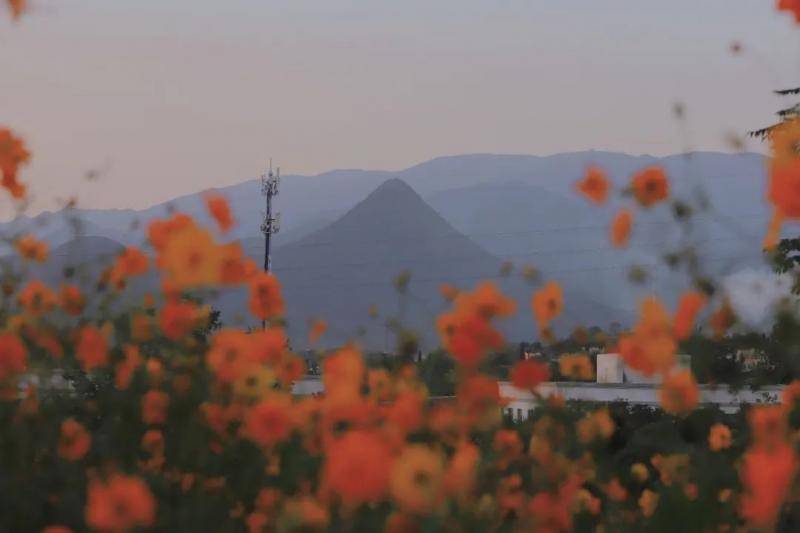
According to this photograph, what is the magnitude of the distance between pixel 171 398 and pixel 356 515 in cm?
66

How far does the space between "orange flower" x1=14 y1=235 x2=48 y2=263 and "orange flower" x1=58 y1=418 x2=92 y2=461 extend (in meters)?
0.94

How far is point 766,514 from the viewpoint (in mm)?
983

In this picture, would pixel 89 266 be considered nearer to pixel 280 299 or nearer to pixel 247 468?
pixel 280 299

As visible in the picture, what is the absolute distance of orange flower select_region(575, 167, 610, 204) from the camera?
211 centimetres

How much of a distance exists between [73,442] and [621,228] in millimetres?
988

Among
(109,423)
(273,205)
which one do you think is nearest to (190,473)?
Result: (109,423)

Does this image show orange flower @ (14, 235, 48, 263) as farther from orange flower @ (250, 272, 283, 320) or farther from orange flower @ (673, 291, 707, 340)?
orange flower @ (673, 291, 707, 340)

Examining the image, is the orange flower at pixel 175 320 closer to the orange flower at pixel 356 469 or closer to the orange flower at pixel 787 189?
the orange flower at pixel 356 469

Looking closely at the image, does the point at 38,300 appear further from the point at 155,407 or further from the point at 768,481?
the point at 768,481

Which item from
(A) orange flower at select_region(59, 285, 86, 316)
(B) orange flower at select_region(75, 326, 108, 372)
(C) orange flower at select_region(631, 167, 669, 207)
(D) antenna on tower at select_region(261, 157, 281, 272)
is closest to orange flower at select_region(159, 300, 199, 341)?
(B) orange flower at select_region(75, 326, 108, 372)

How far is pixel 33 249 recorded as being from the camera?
2615 mm

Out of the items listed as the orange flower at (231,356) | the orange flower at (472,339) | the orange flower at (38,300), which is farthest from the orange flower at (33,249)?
the orange flower at (472,339)

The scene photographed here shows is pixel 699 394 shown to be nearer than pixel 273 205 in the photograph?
Yes

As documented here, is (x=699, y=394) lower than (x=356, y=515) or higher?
higher
